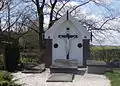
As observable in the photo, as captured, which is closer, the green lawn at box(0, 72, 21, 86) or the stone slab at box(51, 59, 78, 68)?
the green lawn at box(0, 72, 21, 86)

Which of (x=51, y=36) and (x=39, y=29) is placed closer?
(x=51, y=36)

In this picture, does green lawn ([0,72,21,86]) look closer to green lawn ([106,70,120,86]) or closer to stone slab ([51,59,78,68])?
green lawn ([106,70,120,86])

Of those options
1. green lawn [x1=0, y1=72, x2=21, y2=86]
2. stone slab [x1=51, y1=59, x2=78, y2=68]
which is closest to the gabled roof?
stone slab [x1=51, y1=59, x2=78, y2=68]

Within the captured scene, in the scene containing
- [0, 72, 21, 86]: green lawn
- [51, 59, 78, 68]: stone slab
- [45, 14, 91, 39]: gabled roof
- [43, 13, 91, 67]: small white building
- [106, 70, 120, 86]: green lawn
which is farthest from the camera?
[43, 13, 91, 67]: small white building

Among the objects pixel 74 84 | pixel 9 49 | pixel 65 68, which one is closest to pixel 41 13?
pixel 9 49

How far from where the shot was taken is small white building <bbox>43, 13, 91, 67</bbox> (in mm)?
26125

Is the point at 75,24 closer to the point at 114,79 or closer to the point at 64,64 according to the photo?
the point at 64,64

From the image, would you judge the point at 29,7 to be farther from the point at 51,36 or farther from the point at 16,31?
the point at 51,36

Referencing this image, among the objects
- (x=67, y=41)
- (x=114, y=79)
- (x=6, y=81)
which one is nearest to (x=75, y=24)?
(x=67, y=41)

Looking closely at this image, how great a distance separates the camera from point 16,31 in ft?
117

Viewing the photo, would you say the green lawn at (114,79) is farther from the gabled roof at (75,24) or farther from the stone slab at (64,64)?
the gabled roof at (75,24)

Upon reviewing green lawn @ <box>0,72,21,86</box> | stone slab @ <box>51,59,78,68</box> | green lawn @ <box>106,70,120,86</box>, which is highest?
green lawn @ <box>0,72,21,86</box>

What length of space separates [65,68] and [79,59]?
16.5 ft

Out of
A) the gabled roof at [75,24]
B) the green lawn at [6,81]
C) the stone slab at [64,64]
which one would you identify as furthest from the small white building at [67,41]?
the green lawn at [6,81]
